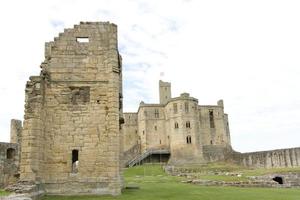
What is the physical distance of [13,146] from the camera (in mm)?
27109

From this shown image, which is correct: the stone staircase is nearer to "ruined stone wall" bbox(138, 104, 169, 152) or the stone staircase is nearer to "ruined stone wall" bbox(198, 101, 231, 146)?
"ruined stone wall" bbox(138, 104, 169, 152)

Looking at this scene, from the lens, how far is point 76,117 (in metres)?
19.3

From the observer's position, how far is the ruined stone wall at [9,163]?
2616cm

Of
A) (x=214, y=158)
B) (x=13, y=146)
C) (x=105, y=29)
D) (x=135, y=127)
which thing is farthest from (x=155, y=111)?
(x=105, y=29)

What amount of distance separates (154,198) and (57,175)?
537 centimetres

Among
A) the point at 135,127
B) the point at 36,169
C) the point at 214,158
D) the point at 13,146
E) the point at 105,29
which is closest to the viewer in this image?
the point at 36,169

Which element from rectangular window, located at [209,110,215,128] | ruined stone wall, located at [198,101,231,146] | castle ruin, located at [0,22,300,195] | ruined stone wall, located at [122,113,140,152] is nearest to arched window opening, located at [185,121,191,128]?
ruined stone wall, located at [198,101,231,146]

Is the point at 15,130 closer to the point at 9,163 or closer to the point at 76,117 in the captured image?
the point at 9,163

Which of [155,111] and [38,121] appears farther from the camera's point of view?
[155,111]

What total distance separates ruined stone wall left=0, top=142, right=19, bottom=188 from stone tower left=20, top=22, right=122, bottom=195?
926 cm

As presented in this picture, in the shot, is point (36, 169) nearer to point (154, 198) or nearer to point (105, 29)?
point (154, 198)

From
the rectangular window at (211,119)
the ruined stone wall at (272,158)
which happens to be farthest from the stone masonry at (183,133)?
the ruined stone wall at (272,158)

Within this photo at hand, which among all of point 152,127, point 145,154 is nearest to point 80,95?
point 145,154

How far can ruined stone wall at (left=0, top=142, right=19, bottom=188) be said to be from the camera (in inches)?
1030
